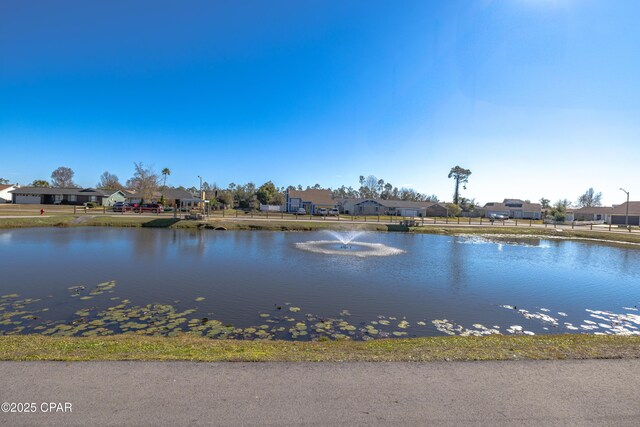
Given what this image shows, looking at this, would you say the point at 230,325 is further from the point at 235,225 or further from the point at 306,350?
the point at 235,225

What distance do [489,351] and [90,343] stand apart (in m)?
9.01

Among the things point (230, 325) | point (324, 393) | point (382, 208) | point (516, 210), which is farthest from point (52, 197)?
point (516, 210)

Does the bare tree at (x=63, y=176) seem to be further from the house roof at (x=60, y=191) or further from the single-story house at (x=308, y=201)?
the single-story house at (x=308, y=201)

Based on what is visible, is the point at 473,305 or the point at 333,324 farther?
the point at 473,305

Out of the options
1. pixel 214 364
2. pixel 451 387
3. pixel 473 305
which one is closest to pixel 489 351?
pixel 451 387

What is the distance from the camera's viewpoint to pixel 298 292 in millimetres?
15523

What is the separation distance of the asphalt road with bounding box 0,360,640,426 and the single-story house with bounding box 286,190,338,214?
267 ft

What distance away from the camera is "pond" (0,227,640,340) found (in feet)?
37.4

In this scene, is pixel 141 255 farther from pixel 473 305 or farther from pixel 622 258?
pixel 622 258

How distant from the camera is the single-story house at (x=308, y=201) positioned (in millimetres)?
89062

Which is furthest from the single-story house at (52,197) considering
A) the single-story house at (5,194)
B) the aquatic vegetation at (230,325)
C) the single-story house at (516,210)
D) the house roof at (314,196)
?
the single-story house at (516,210)

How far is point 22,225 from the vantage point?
37625 mm

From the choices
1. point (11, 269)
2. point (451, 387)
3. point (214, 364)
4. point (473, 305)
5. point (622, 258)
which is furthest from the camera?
point (622, 258)

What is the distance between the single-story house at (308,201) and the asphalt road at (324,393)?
81.3m
